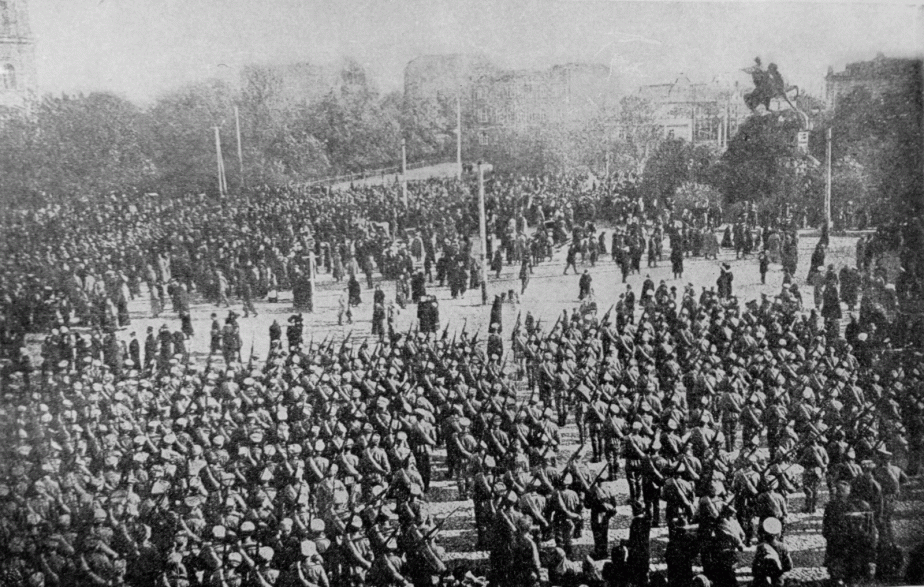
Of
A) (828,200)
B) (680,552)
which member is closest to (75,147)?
(680,552)

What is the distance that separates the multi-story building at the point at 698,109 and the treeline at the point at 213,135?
2.65 meters

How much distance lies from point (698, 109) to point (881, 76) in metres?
2.08

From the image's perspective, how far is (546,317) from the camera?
370 inches

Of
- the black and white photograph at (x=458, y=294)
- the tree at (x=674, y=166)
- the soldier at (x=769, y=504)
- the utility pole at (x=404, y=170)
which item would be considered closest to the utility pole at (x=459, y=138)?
the black and white photograph at (x=458, y=294)

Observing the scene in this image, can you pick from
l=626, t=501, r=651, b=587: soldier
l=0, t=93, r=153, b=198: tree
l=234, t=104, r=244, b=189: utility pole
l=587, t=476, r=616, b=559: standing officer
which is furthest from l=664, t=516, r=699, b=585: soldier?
l=0, t=93, r=153, b=198: tree

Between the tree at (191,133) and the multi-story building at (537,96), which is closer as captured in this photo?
the tree at (191,133)

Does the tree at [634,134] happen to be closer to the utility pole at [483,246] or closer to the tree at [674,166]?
the tree at [674,166]

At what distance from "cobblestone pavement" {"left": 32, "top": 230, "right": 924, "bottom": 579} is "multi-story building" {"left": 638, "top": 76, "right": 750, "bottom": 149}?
166 cm

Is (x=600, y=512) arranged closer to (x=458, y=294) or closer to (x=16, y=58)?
(x=458, y=294)

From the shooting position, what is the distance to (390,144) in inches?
358

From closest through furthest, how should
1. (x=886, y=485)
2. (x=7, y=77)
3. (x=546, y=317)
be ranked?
(x=886, y=485) < (x=7, y=77) < (x=546, y=317)

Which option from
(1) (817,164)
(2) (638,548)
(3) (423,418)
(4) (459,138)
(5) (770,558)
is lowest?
(2) (638,548)

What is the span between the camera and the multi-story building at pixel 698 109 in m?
9.13

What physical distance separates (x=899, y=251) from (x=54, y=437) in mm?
9543
